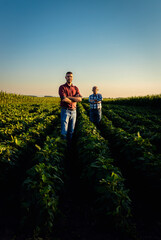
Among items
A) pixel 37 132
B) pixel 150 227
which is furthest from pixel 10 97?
pixel 150 227

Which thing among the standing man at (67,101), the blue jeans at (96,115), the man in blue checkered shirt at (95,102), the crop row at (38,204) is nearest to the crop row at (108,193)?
the crop row at (38,204)

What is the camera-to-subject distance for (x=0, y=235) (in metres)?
2.24

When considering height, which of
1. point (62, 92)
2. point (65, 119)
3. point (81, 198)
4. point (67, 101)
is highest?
point (62, 92)

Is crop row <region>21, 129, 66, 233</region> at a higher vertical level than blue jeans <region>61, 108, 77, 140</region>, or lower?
lower

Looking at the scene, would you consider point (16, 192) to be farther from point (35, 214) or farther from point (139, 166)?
point (139, 166)

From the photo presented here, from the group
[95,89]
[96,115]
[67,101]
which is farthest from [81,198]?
[95,89]

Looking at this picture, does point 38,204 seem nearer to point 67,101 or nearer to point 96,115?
point 67,101

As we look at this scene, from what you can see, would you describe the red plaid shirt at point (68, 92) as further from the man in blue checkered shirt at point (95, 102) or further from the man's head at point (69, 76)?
the man in blue checkered shirt at point (95, 102)

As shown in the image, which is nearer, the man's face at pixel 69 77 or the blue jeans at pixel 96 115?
the man's face at pixel 69 77

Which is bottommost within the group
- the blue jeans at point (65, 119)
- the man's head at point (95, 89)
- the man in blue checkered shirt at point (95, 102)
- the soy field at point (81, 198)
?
the soy field at point (81, 198)

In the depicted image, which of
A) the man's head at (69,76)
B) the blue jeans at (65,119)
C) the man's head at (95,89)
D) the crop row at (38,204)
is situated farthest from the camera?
the man's head at (95,89)

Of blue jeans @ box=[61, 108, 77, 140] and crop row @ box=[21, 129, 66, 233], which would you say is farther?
blue jeans @ box=[61, 108, 77, 140]

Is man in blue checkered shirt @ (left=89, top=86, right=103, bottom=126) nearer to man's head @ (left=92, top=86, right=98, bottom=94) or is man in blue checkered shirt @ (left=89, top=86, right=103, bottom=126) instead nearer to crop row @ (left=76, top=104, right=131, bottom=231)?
man's head @ (left=92, top=86, right=98, bottom=94)

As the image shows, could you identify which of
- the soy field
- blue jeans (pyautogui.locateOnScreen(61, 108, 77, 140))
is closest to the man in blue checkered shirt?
blue jeans (pyautogui.locateOnScreen(61, 108, 77, 140))
